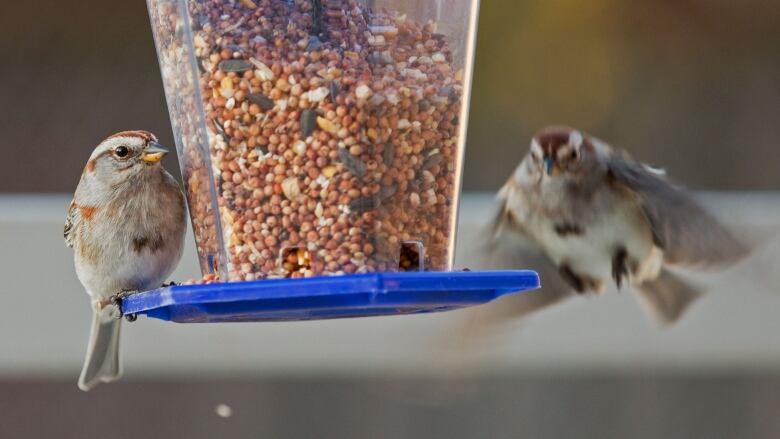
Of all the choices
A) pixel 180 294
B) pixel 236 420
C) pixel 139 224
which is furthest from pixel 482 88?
pixel 180 294

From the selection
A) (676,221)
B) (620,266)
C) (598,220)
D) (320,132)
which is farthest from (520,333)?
(320,132)

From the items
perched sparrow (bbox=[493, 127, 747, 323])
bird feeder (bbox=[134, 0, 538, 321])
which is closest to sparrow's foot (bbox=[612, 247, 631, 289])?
perched sparrow (bbox=[493, 127, 747, 323])

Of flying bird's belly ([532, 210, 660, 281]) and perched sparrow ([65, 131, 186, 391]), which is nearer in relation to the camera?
perched sparrow ([65, 131, 186, 391])

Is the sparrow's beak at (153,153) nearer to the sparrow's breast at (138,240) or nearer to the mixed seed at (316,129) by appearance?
the sparrow's breast at (138,240)

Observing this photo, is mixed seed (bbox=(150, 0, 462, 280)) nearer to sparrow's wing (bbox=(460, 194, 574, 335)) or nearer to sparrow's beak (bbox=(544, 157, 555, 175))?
sparrow's beak (bbox=(544, 157, 555, 175))

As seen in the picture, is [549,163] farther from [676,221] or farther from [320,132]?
[320,132]
